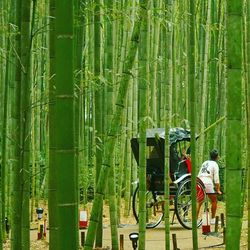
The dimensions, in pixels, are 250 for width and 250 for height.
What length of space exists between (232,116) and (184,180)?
4.96 metres

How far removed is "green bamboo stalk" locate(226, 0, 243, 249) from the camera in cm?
192

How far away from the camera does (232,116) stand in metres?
1.95

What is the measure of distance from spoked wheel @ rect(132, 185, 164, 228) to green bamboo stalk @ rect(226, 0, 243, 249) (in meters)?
4.95

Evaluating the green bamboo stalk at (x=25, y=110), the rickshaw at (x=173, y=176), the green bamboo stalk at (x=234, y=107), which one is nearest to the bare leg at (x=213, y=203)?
the rickshaw at (x=173, y=176)

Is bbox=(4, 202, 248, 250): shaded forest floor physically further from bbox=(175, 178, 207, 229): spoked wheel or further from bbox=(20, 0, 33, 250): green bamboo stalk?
bbox=(20, 0, 33, 250): green bamboo stalk

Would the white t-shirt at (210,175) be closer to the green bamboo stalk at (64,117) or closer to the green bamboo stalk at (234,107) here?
the green bamboo stalk at (234,107)

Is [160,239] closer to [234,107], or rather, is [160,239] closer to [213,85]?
[213,85]

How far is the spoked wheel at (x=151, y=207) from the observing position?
23.0 ft

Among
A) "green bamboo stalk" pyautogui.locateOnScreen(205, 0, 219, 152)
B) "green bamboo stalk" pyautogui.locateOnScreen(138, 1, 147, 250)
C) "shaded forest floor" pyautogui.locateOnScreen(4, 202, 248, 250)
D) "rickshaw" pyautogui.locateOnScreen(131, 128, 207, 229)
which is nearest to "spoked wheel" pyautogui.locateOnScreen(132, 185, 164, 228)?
"rickshaw" pyautogui.locateOnScreen(131, 128, 207, 229)

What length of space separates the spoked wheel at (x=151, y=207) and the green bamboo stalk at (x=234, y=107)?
16.3ft

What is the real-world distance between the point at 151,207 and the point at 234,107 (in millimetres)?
6095

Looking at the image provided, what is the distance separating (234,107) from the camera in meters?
1.95

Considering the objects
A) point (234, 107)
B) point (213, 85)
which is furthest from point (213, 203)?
point (234, 107)

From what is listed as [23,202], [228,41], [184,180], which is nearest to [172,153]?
[184,180]
